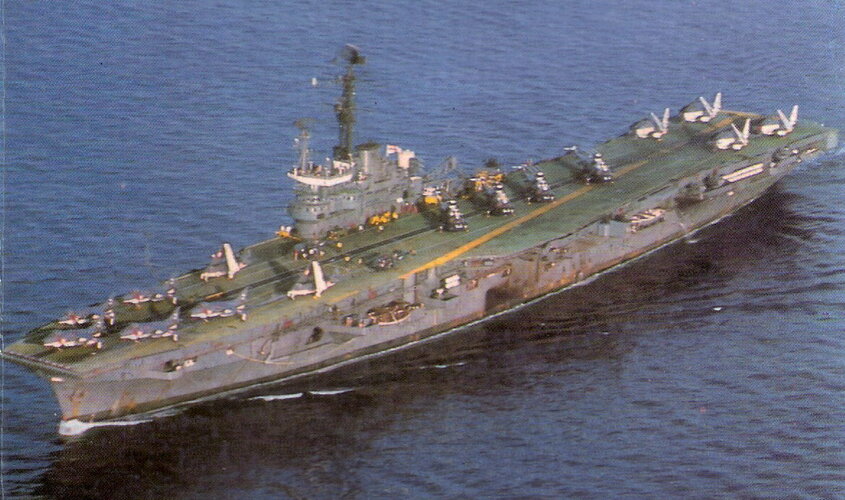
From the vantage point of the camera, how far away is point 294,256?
60812 mm

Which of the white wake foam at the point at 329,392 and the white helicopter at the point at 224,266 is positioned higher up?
the white helicopter at the point at 224,266

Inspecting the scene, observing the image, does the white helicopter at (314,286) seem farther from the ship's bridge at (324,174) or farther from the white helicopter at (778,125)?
the white helicopter at (778,125)

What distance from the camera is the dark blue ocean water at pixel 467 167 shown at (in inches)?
1962

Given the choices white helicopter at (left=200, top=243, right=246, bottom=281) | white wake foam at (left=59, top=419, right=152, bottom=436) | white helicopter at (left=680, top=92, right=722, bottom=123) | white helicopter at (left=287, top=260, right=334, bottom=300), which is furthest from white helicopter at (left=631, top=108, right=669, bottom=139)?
white wake foam at (left=59, top=419, right=152, bottom=436)

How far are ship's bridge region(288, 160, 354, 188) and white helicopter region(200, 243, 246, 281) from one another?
13.6 ft

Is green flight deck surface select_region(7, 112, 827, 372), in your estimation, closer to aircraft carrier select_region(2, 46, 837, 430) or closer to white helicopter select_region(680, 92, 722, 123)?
aircraft carrier select_region(2, 46, 837, 430)

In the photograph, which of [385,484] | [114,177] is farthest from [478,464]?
[114,177]

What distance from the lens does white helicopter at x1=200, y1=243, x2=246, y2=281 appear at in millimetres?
58812

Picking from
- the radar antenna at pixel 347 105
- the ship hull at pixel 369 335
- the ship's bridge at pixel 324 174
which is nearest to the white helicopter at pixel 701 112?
the ship hull at pixel 369 335

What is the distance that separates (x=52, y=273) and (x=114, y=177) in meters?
11.1

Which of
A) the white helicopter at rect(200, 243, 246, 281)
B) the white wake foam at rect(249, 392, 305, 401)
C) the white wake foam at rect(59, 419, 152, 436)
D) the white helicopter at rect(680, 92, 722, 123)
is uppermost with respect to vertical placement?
the white helicopter at rect(680, 92, 722, 123)

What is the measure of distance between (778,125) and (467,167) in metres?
16.9

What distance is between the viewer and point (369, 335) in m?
57.5

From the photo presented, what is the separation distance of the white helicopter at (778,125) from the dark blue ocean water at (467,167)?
281 cm
